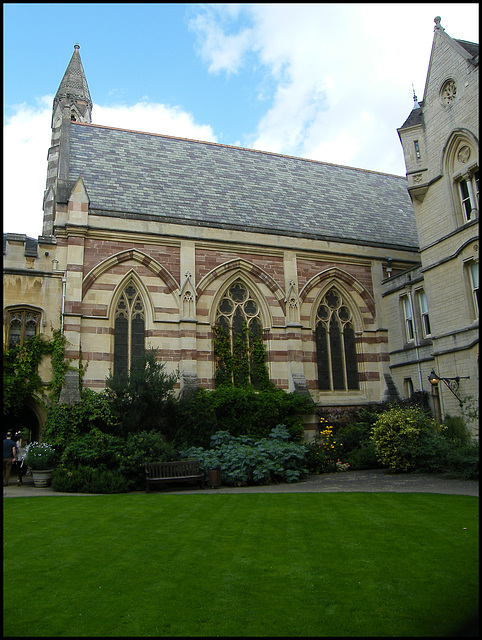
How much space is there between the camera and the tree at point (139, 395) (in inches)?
639

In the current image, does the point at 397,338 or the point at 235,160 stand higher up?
the point at 235,160

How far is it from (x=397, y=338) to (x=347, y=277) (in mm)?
3444

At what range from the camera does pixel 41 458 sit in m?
14.6

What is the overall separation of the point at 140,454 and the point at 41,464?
2821 mm

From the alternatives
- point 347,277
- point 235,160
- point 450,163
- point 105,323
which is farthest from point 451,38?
point 105,323

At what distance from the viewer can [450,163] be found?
1822cm

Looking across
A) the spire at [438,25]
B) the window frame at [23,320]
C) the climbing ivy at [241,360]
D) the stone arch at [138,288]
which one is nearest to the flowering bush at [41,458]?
the window frame at [23,320]

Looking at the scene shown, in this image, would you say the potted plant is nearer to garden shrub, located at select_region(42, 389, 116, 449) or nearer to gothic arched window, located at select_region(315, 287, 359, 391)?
garden shrub, located at select_region(42, 389, 116, 449)

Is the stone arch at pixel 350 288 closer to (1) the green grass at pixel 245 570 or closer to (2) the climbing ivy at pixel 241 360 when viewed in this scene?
(2) the climbing ivy at pixel 241 360

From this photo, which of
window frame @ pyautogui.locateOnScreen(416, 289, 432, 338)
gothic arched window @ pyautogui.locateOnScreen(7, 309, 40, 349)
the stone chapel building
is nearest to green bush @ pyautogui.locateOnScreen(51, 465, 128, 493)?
the stone chapel building

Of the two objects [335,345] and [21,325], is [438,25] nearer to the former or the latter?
→ [335,345]

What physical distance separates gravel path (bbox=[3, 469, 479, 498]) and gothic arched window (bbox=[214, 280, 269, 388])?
538 cm

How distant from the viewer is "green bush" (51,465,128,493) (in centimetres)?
1369

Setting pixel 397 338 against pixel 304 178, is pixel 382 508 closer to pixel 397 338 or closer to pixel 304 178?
pixel 397 338
